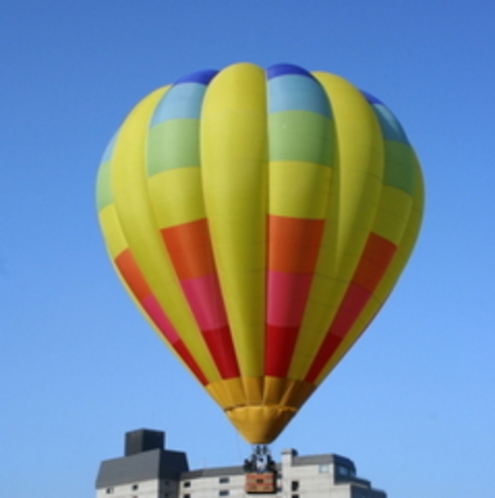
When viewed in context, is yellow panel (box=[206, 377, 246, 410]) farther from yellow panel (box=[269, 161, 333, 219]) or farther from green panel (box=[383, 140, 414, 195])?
green panel (box=[383, 140, 414, 195])

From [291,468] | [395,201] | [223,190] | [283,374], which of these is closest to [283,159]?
[223,190]

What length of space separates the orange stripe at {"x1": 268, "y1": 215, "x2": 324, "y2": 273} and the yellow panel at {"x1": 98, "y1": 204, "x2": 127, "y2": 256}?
6265 millimetres

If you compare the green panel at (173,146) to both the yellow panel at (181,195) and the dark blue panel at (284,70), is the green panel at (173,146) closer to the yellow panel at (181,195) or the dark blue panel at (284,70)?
the yellow panel at (181,195)

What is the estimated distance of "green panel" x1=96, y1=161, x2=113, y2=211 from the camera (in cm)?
4194

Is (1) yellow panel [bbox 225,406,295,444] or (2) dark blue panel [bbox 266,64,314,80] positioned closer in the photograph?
(1) yellow panel [bbox 225,406,295,444]

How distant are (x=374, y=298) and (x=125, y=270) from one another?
31.4 feet

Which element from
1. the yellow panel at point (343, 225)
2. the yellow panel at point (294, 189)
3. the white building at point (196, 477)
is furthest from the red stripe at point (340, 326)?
the white building at point (196, 477)

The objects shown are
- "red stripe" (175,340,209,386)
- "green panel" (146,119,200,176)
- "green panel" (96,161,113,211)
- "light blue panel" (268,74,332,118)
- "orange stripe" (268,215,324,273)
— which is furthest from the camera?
"green panel" (96,161,113,211)

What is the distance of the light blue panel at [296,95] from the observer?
39219 mm

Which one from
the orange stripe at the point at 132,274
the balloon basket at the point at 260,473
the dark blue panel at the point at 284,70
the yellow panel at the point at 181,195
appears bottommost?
the balloon basket at the point at 260,473

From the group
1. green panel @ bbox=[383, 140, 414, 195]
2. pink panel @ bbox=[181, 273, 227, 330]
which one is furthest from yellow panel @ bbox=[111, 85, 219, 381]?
green panel @ bbox=[383, 140, 414, 195]

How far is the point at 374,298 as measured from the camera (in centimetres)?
4078

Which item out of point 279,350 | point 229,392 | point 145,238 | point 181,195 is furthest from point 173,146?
point 229,392

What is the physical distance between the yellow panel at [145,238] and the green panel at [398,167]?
8.74 meters
